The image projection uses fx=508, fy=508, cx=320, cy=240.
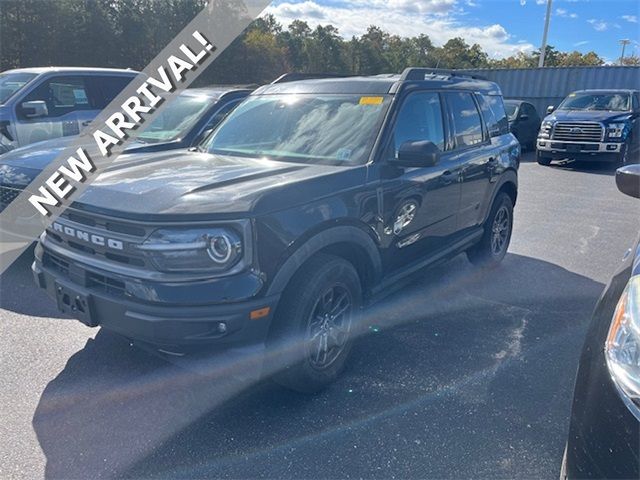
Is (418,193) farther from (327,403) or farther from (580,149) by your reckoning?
(580,149)

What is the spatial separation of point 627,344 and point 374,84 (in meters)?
2.62

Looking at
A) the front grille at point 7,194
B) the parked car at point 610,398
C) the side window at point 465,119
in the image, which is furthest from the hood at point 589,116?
the front grille at point 7,194

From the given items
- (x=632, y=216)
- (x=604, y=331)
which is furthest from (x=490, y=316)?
(x=632, y=216)

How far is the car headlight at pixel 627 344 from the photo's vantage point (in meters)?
1.60

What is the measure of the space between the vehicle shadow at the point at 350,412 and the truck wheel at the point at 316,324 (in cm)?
17

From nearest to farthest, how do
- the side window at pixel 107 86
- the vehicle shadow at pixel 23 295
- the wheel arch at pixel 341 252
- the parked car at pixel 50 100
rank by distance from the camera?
the wheel arch at pixel 341 252
the vehicle shadow at pixel 23 295
the parked car at pixel 50 100
the side window at pixel 107 86

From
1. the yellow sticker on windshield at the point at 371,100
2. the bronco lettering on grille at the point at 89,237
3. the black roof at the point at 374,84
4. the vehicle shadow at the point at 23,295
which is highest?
the black roof at the point at 374,84

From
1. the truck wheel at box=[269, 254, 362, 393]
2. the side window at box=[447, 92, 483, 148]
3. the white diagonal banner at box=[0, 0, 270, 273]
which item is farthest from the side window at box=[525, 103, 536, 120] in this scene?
the truck wheel at box=[269, 254, 362, 393]

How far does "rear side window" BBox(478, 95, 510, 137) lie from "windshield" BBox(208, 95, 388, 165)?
1769mm

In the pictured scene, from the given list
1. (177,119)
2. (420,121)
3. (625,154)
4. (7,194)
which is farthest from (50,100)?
(625,154)

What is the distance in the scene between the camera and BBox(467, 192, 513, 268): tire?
524cm

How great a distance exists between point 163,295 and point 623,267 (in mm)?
2124

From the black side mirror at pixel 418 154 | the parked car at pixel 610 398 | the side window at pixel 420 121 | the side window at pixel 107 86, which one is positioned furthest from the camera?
the side window at pixel 107 86

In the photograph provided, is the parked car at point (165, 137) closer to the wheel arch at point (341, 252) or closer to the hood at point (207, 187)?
the hood at point (207, 187)
